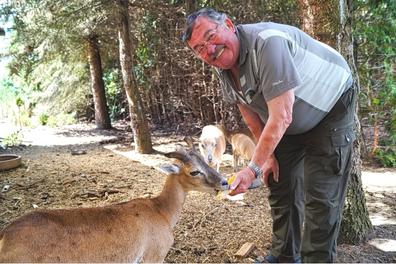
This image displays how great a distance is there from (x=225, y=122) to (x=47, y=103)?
6494 millimetres

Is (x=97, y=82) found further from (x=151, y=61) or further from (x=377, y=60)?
(x=377, y=60)

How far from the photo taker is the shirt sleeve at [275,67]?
225cm

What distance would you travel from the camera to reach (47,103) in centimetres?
1277

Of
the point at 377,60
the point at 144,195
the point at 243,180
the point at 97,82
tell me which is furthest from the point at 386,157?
the point at 97,82

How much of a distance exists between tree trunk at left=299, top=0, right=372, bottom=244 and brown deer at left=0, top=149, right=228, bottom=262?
127cm

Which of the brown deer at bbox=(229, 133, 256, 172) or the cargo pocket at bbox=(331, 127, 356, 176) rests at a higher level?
the cargo pocket at bbox=(331, 127, 356, 176)

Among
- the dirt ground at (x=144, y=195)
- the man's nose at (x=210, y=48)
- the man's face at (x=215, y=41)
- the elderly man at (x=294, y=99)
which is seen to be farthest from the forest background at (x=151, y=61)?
the man's nose at (x=210, y=48)

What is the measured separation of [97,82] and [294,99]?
32.9 ft

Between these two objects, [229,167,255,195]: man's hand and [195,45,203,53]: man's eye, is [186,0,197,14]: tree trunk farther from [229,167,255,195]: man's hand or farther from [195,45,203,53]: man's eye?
[229,167,255,195]: man's hand

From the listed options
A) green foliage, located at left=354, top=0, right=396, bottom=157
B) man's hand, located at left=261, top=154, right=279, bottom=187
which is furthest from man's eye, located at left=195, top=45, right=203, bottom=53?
green foliage, located at left=354, top=0, right=396, bottom=157

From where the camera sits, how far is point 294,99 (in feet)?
8.13

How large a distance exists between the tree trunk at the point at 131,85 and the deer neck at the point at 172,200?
496cm

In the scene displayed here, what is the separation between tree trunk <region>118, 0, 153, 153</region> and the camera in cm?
809

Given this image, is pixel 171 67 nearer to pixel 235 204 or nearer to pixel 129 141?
pixel 129 141
